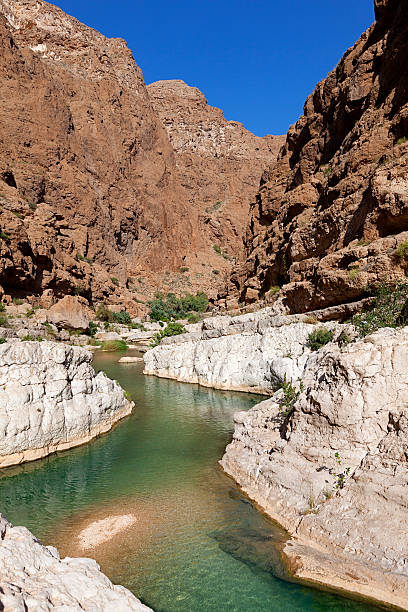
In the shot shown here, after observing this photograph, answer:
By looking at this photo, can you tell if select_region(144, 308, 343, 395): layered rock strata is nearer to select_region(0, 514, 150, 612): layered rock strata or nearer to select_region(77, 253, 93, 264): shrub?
select_region(0, 514, 150, 612): layered rock strata

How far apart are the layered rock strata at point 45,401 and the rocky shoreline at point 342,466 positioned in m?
5.97

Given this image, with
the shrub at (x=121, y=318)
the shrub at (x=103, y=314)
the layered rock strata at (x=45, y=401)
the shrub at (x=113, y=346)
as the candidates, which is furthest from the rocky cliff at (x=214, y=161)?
the layered rock strata at (x=45, y=401)

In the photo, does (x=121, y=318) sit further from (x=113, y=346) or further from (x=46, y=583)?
(x=46, y=583)

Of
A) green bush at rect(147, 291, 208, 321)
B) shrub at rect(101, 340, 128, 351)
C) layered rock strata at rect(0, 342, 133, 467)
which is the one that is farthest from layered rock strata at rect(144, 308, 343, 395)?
green bush at rect(147, 291, 208, 321)

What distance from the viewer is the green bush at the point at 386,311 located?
48.6 ft

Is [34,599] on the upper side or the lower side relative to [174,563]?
upper

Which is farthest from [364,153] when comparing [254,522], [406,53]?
[254,522]

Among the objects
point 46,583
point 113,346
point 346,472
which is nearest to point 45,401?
point 346,472

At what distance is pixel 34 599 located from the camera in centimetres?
414

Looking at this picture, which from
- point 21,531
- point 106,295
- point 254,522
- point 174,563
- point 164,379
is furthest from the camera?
point 106,295

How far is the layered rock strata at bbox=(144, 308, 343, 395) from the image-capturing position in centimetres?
2328

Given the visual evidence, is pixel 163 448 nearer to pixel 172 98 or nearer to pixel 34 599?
pixel 34 599

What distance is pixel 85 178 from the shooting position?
250 feet

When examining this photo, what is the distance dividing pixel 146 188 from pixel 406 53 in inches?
2836
